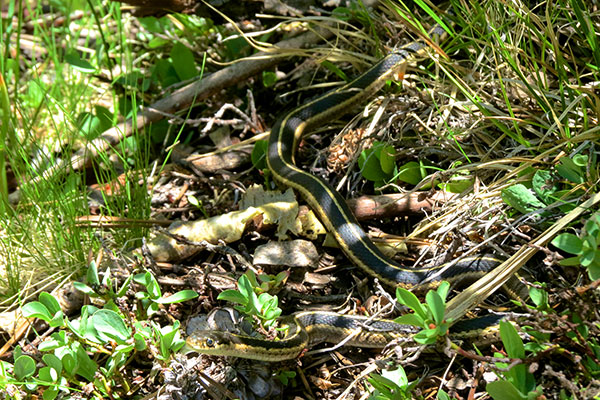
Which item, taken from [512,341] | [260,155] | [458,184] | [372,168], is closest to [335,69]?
[260,155]

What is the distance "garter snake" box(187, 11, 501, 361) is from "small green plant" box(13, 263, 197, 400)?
0.80ft

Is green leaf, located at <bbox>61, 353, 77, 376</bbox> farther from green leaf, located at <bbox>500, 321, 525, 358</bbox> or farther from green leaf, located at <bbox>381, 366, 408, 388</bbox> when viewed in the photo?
green leaf, located at <bbox>500, 321, 525, 358</bbox>

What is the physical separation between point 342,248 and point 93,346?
118 cm

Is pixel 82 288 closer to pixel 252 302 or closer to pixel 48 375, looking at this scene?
pixel 48 375

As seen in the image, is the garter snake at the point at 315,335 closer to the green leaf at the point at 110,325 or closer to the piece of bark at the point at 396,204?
the green leaf at the point at 110,325

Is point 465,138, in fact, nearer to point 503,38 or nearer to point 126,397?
point 503,38

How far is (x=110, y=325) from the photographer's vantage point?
91.4 inches

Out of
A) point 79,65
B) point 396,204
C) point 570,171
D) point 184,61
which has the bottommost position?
point 396,204

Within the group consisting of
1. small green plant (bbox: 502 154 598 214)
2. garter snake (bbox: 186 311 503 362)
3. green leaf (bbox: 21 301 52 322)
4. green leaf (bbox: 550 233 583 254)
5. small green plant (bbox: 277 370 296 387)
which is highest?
green leaf (bbox: 550 233 583 254)

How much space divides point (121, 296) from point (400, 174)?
141 centimetres

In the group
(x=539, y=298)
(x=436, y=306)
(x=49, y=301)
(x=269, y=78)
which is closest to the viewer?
(x=436, y=306)

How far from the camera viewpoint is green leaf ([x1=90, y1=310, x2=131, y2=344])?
231 cm

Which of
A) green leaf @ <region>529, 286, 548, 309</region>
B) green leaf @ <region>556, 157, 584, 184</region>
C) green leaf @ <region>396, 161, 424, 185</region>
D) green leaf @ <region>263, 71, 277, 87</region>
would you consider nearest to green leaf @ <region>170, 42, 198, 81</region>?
green leaf @ <region>263, 71, 277, 87</region>

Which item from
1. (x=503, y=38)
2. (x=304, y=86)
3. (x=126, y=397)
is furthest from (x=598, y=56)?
(x=126, y=397)
